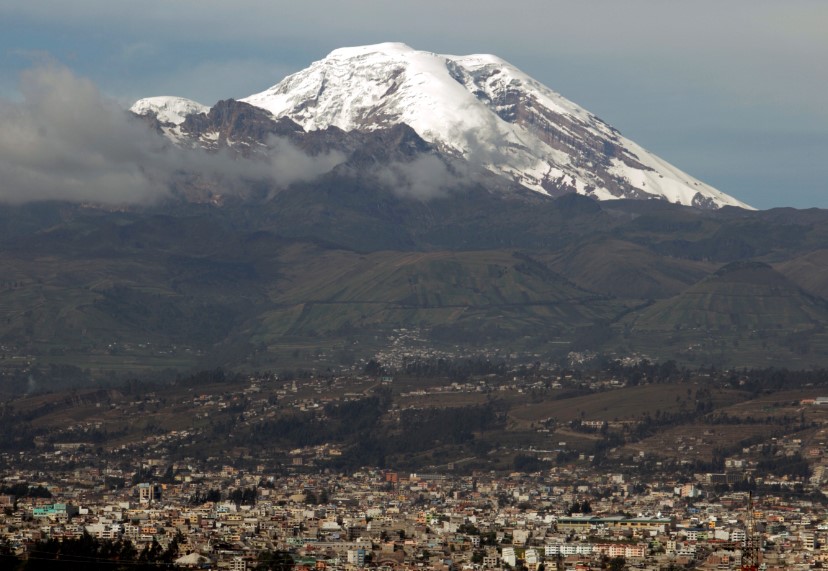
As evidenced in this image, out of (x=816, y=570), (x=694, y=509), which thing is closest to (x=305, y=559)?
(x=816, y=570)

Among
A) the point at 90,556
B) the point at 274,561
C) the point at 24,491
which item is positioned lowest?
the point at 24,491

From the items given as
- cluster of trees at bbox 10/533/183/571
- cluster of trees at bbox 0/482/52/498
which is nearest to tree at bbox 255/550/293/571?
cluster of trees at bbox 10/533/183/571

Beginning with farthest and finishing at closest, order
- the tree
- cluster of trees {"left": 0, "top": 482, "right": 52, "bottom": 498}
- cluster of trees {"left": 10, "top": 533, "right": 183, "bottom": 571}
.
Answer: cluster of trees {"left": 0, "top": 482, "right": 52, "bottom": 498}
the tree
cluster of trees {"left": 10, "top": 533, "right": 183, "bottom": 571}

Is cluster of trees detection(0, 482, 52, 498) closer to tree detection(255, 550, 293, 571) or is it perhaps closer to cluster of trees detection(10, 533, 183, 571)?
cluster of trees detection(10, 533, 183, 571)

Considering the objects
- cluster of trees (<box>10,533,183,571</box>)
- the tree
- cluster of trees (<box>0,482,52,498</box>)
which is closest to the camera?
cluster of trees (<box>10,533,183,571</box>)

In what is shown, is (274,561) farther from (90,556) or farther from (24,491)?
(24,491)

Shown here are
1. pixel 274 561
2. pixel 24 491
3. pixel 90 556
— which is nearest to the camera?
pixel 90 556

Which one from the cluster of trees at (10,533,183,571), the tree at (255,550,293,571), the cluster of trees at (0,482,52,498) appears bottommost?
the cluster of trees at (0,482,52,498)

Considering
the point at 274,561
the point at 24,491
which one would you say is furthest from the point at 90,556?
the point at 24,491

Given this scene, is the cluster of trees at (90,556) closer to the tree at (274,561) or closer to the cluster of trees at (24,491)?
the tree at (274,561)

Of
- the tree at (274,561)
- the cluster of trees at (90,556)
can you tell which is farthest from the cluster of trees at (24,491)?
the tree at (274,561)

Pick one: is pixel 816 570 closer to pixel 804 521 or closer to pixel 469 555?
pixel 469 555
